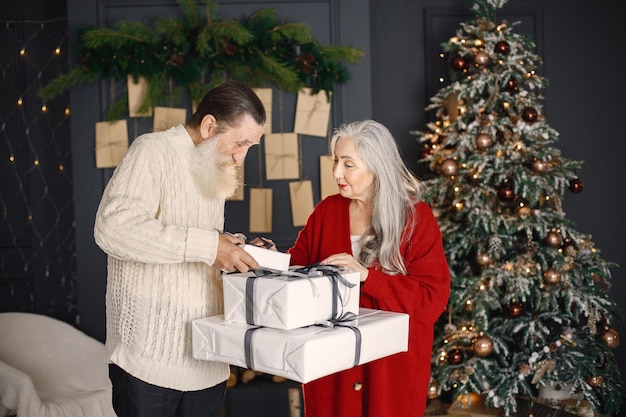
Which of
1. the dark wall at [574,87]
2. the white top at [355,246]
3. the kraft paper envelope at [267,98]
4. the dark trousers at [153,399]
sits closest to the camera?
the dark trousers at [153,399]

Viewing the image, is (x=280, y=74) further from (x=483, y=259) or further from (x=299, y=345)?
(x=299, y=345)

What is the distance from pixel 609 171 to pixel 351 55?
1.96 metres

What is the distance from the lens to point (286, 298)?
185 cm

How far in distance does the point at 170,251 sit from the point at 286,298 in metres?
0.37

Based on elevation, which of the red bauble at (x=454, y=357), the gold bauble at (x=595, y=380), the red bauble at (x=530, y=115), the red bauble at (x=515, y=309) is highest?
the red bauble at (x=530, y=115)

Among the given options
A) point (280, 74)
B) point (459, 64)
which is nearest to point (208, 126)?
point (280, 74)

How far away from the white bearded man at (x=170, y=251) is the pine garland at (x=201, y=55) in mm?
1751

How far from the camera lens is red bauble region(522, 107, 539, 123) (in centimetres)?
388

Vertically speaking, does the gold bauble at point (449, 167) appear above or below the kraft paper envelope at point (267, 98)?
below

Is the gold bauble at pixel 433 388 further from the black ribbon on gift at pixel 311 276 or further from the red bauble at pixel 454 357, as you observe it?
the black ribbon on gift at pixel 311 276

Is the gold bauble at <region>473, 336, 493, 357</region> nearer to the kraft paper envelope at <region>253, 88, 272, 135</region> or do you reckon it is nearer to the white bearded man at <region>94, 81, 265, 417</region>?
the kraft paper envelope at <region>253, 88, 272, 135</region>

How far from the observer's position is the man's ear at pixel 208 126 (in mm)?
2178

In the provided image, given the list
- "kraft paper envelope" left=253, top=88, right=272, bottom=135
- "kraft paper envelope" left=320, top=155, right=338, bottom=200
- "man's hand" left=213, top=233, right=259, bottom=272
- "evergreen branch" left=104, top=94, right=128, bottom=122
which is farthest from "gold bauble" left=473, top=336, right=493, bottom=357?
"evergreen branch" left=104, top=94, right=128, bottom=122

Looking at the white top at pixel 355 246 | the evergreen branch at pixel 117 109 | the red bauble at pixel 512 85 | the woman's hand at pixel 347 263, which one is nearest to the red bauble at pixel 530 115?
the red bauble at pixel 512 85
